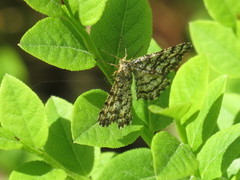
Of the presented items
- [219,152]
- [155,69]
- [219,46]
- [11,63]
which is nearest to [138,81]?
[155,69]

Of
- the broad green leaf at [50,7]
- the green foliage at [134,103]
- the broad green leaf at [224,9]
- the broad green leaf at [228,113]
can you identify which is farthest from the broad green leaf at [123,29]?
the broad green leaf at [228,113]

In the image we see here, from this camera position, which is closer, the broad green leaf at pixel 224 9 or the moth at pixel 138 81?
the broad green leaf at pixel 224 9

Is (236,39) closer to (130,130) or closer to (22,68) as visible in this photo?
(130,130)

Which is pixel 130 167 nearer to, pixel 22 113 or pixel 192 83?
pixel 192 83

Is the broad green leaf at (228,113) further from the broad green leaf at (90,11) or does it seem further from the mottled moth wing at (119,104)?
the broad green leaf at (90,11)

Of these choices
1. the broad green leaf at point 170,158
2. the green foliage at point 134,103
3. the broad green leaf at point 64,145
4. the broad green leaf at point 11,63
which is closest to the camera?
the broad green leaf at point 170,158

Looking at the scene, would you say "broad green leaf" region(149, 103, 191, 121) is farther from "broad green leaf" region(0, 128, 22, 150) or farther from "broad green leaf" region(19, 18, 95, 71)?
"broad green leaf" region(0, 128, 22, 150)

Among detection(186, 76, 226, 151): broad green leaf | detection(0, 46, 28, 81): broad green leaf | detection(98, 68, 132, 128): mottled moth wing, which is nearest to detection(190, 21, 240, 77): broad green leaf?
detection(186, 76, 226, 151): broad green leaf
